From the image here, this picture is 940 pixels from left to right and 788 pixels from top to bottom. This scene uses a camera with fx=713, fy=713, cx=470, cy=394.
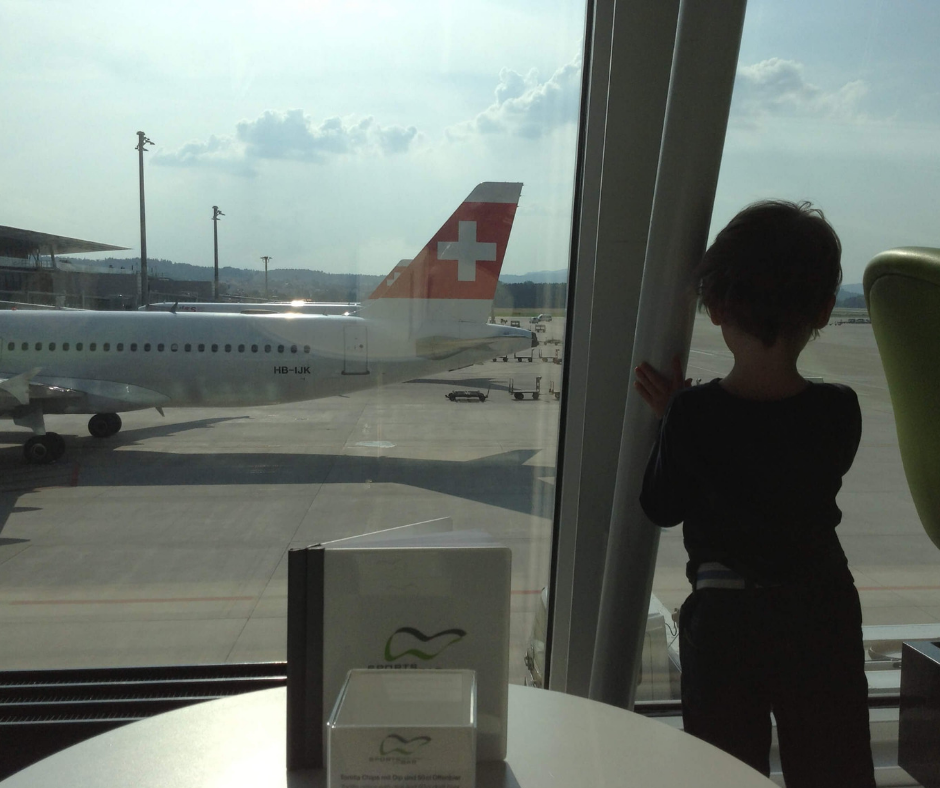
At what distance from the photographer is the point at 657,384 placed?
149cm

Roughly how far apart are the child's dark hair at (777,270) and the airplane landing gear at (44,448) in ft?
7.71

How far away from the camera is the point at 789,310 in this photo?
113cm

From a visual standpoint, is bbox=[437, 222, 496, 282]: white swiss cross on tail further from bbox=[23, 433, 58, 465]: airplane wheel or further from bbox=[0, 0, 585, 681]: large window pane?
bbox=[23, 433, 58, 465]: airplane wheel

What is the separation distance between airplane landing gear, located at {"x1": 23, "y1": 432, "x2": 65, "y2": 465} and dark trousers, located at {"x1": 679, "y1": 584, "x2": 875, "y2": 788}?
7.45 ft

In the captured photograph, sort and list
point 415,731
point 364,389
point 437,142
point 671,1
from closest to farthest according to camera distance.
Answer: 1. point 415,731
2. point 671,1
3. point 437,142
4. point 364,389

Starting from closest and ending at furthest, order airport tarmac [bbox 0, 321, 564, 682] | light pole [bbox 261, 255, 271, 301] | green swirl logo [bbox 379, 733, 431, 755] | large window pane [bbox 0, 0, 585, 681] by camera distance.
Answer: green swirl logo [bbox 379, 733, 431, 755], large window pane [bbox 0, 0, 585, 681], light pole [bbox 261, 255, 271, 301], airport tarmac [bbox 0, 321, 564, 682]

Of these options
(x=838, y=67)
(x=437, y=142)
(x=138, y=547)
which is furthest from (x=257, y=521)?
(x=838, y=67)

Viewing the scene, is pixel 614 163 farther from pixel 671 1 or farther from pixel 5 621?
pixel 5 621

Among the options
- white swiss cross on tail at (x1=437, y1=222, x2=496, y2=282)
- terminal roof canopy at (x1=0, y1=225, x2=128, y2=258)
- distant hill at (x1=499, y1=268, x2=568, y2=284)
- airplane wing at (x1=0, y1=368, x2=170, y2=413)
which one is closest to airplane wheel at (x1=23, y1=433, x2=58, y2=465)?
airplane wing at (x1=0, y1=368, x2=170, y2=413)

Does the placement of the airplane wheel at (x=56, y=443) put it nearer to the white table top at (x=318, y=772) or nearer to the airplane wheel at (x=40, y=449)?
the airplane wheel at (x=40, y=449)

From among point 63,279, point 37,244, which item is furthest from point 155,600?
point 37,244

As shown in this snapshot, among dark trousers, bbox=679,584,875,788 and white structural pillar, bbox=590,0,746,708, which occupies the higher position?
white structural pillar, bbox=590,0,746,708

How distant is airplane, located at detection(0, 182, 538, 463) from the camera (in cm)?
220

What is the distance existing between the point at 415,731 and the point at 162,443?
229 centimetres
